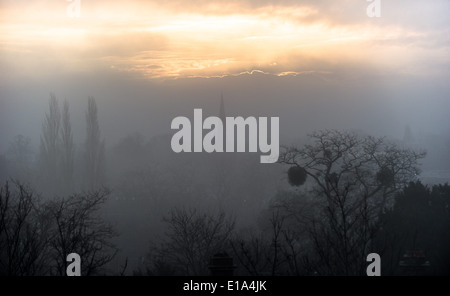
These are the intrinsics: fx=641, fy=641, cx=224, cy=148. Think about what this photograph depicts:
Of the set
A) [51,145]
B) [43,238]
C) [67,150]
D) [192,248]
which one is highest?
[51,145]

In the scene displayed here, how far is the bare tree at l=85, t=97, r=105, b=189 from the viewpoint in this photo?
34125mm

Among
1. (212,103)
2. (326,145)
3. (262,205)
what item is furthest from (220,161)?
(326,145)

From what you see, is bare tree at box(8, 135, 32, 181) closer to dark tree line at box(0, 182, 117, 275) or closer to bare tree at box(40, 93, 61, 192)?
bare tree at box(40, 93, 61, 192)

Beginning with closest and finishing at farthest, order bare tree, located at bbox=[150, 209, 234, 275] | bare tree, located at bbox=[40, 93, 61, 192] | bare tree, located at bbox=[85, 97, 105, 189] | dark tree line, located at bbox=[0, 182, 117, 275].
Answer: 1. dark tree line, located at bbox=[0, 182, 117, 275]
2. bare tree, located at bbox=[150, 209, 234, 275]
3. bare tree, located at bbox=[40, 93, 61, 192]
4. bare tree, located at bbox=[85, 97, 105, 189]

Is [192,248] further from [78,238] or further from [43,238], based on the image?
[78,238]

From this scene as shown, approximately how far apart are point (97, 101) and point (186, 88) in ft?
22.3

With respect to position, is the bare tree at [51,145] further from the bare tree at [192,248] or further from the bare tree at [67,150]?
the bare tree at [192,248]

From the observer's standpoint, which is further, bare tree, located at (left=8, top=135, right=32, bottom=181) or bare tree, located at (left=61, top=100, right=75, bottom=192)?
bare tree, located at (left=8, top=135, right=32, bottom=181)

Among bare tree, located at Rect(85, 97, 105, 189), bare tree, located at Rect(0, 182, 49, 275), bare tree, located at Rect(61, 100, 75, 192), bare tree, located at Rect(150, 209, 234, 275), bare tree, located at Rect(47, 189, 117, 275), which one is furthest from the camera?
bare tree, located at Rect(85, 97, 105, 189)

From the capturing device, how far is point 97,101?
3269 centimetres

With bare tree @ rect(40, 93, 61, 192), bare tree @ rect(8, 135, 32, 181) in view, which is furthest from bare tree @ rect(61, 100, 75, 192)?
bare tree @ rect(8, 135, 32, 181)

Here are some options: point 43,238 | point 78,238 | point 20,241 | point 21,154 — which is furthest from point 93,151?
point 78,238

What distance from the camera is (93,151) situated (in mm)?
35438
